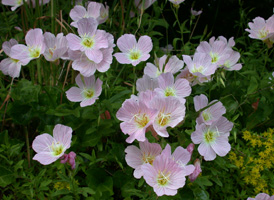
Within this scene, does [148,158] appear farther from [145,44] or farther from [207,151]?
[145,44]

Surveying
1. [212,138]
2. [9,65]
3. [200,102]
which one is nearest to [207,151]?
[212,138]

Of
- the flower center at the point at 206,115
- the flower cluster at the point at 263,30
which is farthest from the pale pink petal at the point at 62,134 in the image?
the flower cluster at the point at 263,30

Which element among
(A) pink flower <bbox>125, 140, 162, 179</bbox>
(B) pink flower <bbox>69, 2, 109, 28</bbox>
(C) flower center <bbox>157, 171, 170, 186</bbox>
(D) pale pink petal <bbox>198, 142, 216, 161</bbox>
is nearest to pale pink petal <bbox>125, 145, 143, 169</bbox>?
(A) pink flower <bbox>125, 140, 162, 179</bbox>

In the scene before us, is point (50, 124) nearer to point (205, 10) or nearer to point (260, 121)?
point (260, 121)

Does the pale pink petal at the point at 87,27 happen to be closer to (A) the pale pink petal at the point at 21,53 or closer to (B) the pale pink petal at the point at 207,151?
(A) the pale pink petal at the point at 21,53

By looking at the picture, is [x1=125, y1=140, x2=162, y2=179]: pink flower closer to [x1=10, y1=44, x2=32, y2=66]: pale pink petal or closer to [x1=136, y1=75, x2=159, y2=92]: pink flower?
[x1=136, y1=75, x2=159, y2=92]: pink flower

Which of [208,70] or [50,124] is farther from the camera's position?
[50,124]

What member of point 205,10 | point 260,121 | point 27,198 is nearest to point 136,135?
point 27,198
